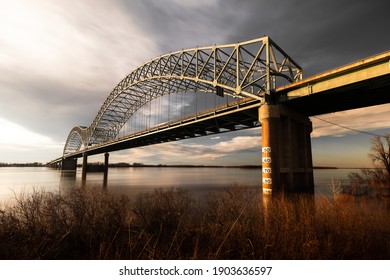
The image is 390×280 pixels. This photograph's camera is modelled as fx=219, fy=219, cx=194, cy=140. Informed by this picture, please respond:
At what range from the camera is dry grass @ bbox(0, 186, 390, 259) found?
6.64 m

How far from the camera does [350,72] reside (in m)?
18.0

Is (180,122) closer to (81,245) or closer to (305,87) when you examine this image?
(305,87)

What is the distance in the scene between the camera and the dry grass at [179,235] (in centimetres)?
664

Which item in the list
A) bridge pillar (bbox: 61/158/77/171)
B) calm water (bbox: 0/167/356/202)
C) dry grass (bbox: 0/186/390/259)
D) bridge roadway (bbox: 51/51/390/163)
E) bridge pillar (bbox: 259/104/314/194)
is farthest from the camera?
bridge pillar (bbox: 61/158/77/171)

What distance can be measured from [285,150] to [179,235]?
781 inches

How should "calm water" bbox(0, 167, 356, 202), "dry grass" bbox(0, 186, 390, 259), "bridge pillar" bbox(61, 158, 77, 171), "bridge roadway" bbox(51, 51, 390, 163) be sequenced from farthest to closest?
→ "bridge pillar" bbox(61, 158, 77, 171) < "calm water" bbox(0, 167, 356, 202) < "bridge roadway" bbox(51, 51, 390, 163) < "dry grass" bbox(0, 186, 390, 259)

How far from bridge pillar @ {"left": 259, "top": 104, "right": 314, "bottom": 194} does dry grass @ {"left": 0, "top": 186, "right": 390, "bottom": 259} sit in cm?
825

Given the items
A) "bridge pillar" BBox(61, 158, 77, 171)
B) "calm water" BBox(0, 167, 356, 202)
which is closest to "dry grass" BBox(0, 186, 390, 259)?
"calm water" BBox(0, 167, 356, 202)

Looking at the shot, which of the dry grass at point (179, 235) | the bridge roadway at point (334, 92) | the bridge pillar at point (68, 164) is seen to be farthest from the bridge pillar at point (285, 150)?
the bridge pillar at point (68, 164)

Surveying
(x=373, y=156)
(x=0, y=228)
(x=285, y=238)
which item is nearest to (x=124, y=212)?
(x=0, y=228)

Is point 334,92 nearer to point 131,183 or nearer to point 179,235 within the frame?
point 179,235

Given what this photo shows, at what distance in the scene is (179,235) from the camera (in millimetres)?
7793

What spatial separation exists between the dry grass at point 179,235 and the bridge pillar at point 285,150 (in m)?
8.25

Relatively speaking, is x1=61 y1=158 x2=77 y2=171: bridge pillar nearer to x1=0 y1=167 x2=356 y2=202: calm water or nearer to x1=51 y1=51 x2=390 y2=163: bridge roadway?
x1=0 y1=167 x2=356 y2=202: calm water
